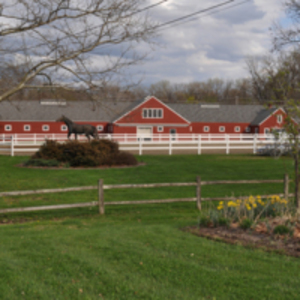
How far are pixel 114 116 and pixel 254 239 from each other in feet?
160

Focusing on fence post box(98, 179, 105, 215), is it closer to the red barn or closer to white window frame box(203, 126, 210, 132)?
the red barn

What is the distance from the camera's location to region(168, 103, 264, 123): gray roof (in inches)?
2564

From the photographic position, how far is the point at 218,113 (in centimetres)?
6650

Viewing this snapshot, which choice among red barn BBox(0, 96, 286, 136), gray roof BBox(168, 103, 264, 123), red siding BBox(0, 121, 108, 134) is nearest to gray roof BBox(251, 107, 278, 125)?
red barn BBox(0, 96, 286, 136)

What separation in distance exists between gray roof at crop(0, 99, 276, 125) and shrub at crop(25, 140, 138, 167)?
101 ft

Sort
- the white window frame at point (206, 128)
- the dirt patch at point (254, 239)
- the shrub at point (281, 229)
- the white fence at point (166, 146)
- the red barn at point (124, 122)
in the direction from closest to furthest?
the dirt patch at point (254, 239), the shrub at point (281, 229), the white fence at point (166, 146), the red barn at point (124, 122), the white window frame at point (206, 128)

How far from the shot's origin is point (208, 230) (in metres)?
8.99

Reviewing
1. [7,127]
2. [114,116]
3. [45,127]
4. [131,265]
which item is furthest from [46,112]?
[131,265]

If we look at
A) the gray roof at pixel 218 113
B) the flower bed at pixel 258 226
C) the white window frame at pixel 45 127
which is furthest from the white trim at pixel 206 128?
the flower bed at pixel 258 226

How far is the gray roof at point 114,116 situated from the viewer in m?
58.4

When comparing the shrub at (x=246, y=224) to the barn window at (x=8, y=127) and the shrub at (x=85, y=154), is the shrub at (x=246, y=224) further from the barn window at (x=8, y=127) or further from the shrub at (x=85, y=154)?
the barn window at (x=8, y=127)

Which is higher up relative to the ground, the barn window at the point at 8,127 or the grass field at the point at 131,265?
the barn window at the point at 8,127

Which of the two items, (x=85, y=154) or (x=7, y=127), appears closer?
(x=85, y=154)

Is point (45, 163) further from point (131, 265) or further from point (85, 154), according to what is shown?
point (131, 265)
